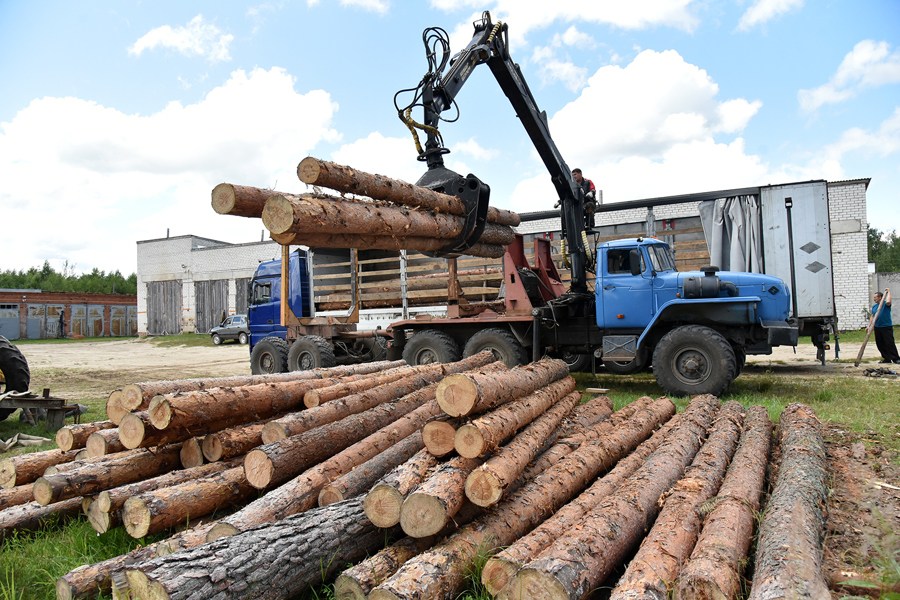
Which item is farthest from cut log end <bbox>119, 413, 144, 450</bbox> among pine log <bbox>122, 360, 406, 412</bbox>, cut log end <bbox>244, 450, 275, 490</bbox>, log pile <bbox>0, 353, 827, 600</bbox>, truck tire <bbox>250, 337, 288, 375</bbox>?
truck tire <bbox>250, 337, 288, 375</bbox>

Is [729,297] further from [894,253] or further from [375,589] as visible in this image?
[894,253]

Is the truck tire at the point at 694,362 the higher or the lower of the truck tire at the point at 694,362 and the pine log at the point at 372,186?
the lower

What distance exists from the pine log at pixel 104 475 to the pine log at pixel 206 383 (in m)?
0.44

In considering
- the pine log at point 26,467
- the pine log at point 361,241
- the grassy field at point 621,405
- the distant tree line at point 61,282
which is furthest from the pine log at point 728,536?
the distant tree line at point 61,282

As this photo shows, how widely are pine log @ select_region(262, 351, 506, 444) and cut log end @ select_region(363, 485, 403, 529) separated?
1.29 meters

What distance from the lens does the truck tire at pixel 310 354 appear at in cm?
1080

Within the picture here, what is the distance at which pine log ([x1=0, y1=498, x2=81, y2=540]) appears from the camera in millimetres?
3908

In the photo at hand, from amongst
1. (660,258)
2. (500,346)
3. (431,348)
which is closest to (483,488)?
(500,346)

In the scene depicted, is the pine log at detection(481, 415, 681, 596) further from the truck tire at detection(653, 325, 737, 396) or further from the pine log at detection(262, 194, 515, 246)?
the truck tire at detection(653, 325, 737, 396)

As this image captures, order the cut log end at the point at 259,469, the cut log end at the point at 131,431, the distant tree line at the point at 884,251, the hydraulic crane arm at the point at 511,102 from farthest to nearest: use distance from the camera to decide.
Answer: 1. the distant tree line at the point at 884,251
2. the hydraulic crane arm at the point at 511,102
3. the cut log end at the point at 131,431
4. the cut log end at the point at 259,469

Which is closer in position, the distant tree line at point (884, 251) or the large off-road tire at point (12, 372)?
the large off-road tire at point (12, 372)

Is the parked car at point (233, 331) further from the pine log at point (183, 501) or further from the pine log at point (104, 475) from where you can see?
the pine log at point (183, 501)

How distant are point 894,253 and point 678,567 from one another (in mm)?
64539

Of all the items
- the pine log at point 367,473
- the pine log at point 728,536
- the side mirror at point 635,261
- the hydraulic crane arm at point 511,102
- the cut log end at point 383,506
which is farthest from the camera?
the side mirror at point 635,261
